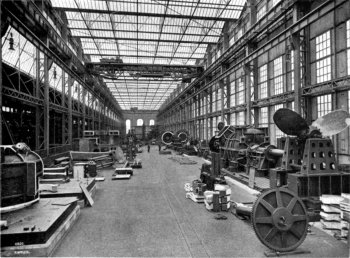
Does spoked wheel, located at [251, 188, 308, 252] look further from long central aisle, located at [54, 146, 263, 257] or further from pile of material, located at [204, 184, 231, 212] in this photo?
pile of material, located at [204, 184, 231, 212]

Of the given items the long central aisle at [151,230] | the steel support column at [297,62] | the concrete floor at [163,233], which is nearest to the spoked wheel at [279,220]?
the concrete floor at [163,233]

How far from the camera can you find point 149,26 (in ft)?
67.2

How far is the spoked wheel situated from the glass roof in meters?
15.7

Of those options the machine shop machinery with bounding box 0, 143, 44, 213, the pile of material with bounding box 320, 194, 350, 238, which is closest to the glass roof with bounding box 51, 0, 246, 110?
the machine shop machinery with bounding box 0, 143, 44, 213

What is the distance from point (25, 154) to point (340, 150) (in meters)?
10.4

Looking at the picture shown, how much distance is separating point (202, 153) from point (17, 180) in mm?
16485

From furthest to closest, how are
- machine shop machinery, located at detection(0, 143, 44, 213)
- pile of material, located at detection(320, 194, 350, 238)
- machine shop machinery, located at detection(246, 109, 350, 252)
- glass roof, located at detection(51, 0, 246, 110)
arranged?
glass roof, located at detection(51, 0, 246, 110), machine shop machinery, located at detection(246, 109, 350, 252), machine shop machinery, located at detection(0, 143, 44, 213), pile of material, located at detection(320, 194, 350, 238)

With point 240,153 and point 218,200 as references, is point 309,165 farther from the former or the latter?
point 240,153

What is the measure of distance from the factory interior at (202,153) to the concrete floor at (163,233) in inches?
1.1

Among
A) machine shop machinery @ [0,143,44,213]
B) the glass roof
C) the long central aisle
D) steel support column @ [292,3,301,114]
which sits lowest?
the long central aisle

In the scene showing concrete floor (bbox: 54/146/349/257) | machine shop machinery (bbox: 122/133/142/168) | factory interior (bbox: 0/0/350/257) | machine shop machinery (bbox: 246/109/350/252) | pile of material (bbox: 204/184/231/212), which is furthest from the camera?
machine shop machinery (bbox: 122/133/142/168)

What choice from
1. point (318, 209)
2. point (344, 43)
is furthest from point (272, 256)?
point (344, 43)

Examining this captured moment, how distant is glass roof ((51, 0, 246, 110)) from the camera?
17.8 m

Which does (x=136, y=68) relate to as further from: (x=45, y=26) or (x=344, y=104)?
(x=344, y=104)
